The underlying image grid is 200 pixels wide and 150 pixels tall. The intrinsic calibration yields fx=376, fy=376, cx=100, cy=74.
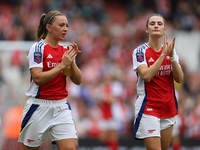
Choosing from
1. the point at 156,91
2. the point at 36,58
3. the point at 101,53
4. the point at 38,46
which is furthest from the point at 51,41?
the point at 101,53

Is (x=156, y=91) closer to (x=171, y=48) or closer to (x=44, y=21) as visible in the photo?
(x=171, y=48)

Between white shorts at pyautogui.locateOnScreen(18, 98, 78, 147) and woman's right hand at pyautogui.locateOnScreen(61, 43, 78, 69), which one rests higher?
woman's right hand at pyautogui.locateOnScreen(61, 43, 78, 69)

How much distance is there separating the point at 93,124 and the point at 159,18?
256 inches

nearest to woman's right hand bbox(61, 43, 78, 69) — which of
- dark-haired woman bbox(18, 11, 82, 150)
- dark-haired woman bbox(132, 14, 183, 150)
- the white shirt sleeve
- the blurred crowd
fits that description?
dark-haired woman bbox(18, 11, 82, 150)

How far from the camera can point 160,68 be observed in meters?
5.54

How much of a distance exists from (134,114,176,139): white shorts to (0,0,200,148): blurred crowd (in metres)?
5.09

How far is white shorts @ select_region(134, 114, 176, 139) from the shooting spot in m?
5.38

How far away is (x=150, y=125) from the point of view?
17.7 feet

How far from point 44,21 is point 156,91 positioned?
1930 millimetres

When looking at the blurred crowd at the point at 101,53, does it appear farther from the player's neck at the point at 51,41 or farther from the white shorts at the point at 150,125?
the white shorts at the point at 150,125

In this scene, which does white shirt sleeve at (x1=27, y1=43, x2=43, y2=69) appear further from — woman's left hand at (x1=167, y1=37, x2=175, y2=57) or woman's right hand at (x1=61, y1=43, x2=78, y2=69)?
woman's left hand at (x1=167, y1=37, x2=175, y2=57)

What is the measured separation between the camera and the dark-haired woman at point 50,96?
509 centimetres

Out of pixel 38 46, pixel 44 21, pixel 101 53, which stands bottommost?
pixel 101 53

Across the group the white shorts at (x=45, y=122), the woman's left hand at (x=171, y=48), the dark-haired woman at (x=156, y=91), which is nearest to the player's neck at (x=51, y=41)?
the white shorts at (x=45, y=122)
